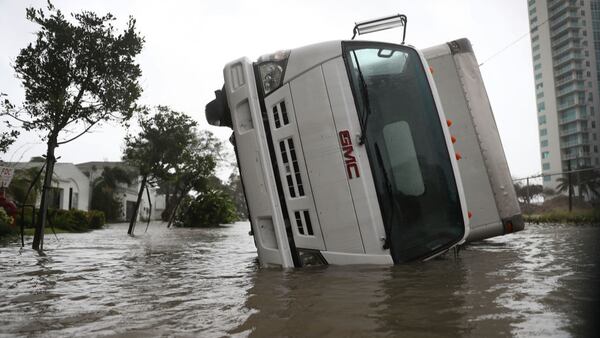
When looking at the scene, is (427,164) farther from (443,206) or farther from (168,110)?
(168,110)

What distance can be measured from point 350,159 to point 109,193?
116 ft

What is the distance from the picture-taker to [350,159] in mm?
3949

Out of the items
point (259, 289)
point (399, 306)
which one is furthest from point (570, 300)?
point (259, 289)

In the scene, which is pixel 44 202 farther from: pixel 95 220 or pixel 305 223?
pixel 95 220

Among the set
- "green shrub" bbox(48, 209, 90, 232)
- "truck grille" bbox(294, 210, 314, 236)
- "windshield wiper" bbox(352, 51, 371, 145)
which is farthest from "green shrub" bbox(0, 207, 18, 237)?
"windshield wiper" bbox(352, 51, 371, 145)

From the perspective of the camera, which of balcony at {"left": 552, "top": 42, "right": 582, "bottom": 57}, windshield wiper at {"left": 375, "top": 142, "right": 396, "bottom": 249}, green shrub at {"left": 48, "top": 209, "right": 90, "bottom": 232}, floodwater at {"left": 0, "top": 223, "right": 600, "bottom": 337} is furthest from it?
balcony at {"left": 552, "top": 42, "right": 582, "bottom": 57}

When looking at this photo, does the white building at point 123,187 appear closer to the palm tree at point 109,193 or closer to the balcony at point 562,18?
the palm tree at point 109,193

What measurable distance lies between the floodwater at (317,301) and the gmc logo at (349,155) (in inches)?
33.9

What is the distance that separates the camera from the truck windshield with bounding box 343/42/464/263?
390 centimetres

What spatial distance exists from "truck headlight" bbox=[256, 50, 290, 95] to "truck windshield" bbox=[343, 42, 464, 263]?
26.4 inches

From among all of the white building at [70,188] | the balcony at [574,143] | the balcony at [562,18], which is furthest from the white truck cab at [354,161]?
the balcony at [574,143]

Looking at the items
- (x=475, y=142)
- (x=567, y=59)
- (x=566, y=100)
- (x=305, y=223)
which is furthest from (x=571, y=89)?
(x=305, y=223)

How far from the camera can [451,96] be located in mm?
4969

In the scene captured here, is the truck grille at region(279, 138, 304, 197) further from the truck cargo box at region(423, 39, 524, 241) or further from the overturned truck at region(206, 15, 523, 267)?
the truck cargo box at region(423, 39, 524, 241)
